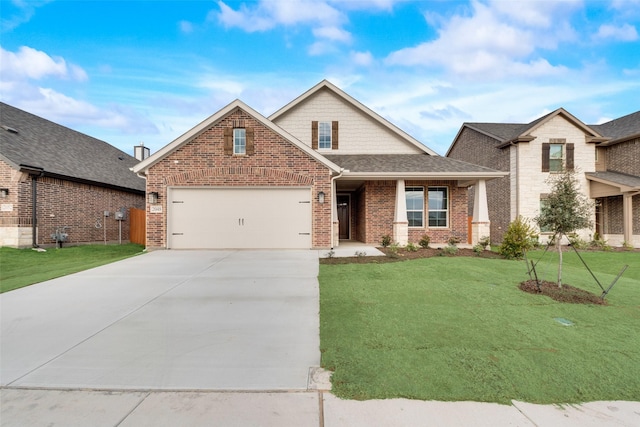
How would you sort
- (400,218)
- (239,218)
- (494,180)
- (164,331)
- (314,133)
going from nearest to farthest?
(164,331) → (239,218) → (400,218) → (314,133) → (494,180)

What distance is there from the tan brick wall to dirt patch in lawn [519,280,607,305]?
6.42 meters

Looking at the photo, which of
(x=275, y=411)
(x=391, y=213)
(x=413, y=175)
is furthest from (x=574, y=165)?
(x=275, y=411)

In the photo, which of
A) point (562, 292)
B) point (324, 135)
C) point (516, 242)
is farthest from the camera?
point (324, 135)

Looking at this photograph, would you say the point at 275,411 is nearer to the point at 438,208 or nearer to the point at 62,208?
the point at 438,208

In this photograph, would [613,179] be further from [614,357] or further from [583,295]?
[614,357]

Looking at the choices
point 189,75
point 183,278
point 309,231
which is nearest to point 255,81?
point 189,75

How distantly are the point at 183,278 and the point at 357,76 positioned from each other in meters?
14.5

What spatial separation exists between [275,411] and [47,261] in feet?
39.6

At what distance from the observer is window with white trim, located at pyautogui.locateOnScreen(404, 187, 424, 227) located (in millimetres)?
13922

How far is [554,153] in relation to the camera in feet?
53.7

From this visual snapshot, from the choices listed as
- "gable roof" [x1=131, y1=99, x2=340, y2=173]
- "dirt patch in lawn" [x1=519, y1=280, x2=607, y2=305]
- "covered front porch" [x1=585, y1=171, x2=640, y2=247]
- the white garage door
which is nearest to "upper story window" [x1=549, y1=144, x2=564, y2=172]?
"covered front porch" [x1=585, y1=171, x2=640, y2=247]

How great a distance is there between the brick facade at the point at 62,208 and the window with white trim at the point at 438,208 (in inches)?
640

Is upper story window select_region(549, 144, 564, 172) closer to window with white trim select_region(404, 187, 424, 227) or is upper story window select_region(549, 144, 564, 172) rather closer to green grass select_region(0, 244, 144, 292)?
window with white trim select_region(404, 187, 424, 227)

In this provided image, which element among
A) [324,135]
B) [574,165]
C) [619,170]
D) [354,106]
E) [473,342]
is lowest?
[473,342]
